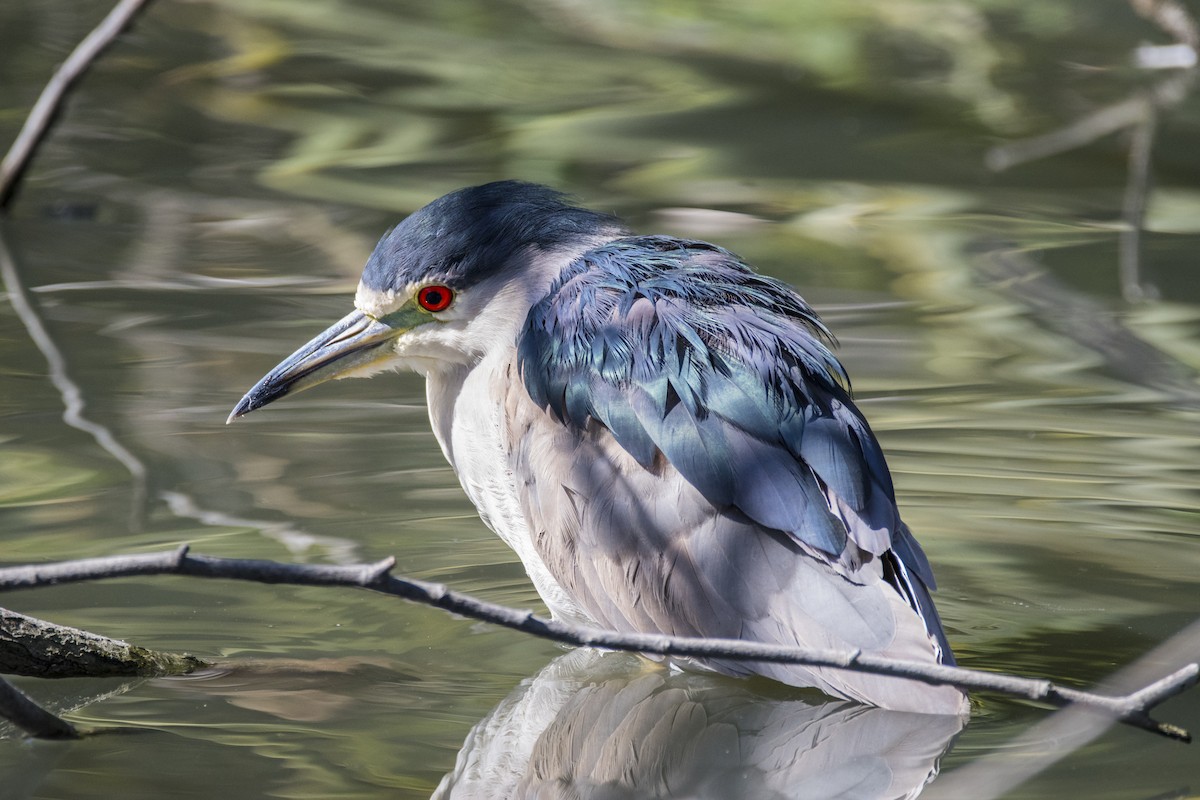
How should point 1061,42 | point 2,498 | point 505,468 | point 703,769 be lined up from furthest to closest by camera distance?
point 1061,42, point 2,498, point 505,468, point 703,769

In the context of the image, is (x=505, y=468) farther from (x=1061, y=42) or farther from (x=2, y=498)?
(x=1061, y=42)

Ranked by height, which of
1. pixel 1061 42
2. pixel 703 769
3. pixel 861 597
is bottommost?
pixel 703 769

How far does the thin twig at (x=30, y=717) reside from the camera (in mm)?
3131

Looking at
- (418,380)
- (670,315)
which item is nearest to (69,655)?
(670,315)

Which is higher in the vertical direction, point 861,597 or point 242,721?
point 861,597

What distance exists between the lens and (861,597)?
3580mm

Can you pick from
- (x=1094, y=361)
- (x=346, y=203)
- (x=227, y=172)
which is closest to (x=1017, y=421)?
(x=1094, y=361)

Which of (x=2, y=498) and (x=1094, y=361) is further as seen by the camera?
(x=1094, y=361)

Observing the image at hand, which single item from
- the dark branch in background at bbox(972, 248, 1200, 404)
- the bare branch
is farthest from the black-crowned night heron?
the dark branch in background at bbox(972, 248, 1200, 404)

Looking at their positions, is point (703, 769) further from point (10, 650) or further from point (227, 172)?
point (227, 172)

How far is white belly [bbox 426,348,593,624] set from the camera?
13.8 feet

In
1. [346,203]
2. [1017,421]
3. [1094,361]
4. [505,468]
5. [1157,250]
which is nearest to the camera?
[505,468]

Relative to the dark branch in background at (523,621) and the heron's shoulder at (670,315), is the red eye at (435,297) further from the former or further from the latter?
the dark branch in background at (523,621)

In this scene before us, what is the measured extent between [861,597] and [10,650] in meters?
1.85
